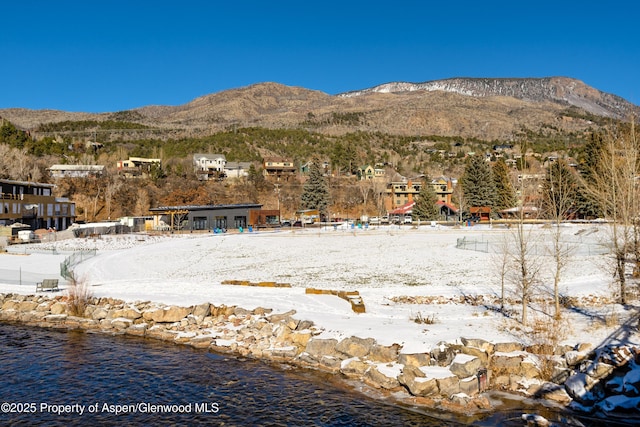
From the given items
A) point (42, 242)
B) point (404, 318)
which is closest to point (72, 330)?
point (404, 318)

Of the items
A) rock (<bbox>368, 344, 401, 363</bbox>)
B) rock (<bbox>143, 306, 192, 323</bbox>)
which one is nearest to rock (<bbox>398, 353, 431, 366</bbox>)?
rock (<bbox>368, 344, 401, 363</bbox>)

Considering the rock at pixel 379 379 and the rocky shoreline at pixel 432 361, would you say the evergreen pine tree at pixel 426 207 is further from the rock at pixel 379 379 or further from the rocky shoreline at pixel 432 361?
the rock at pixel 379 379

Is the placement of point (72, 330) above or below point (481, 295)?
below

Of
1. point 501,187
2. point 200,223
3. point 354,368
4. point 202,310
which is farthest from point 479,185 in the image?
point 354,368

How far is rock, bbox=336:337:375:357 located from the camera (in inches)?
643

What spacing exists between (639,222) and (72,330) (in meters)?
25.6

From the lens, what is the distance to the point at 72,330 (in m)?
21.5

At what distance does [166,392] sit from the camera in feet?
47.6

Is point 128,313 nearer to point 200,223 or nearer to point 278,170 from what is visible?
point 200,223

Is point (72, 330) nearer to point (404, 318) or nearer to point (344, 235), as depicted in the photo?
point (404, 318)

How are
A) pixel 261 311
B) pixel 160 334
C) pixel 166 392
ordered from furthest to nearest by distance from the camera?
pixel 261 311 < pixel 160 334 < pixel 166 392

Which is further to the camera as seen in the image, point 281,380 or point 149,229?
point 149,229

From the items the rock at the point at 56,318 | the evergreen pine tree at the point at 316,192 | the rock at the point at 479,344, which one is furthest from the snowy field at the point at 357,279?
the evergreen pine tree at the point at 316,192

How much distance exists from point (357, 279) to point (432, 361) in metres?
14.5
